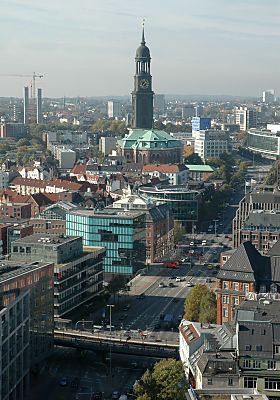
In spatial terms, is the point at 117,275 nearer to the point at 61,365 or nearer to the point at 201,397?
the point at 61,365

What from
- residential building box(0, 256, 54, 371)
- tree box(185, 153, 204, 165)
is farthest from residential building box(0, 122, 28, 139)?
residential building box(0, 256, 54, 371)

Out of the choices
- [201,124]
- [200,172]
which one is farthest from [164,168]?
[201,124]

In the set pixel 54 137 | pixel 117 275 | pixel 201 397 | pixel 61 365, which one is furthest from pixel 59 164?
pixel 201 397

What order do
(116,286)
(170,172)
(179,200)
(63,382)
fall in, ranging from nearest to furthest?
(63,382), (116,286), (179,200), (170,172)

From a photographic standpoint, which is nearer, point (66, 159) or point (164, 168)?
point (164, 168)

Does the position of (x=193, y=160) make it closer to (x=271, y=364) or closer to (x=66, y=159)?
(x=66, y=159)

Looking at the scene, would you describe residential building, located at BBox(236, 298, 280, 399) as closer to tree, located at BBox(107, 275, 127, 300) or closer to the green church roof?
tree, located at BBox(107, 275, 127, 300)
